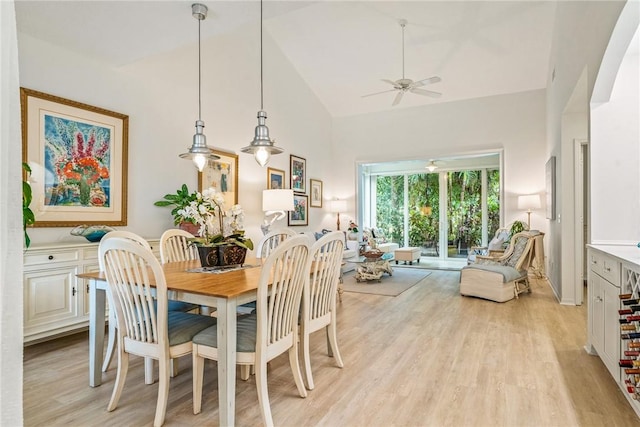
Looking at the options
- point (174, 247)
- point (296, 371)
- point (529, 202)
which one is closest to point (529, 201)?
point (529, 202)

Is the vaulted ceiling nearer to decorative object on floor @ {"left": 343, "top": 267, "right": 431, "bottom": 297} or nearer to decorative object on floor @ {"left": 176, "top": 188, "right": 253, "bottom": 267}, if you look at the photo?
decorative object on floor @ {"left": 176, "top": 188, "right": 253, "bottom": 267}

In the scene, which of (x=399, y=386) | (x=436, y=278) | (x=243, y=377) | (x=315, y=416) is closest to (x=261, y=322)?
(x=315, y=416)

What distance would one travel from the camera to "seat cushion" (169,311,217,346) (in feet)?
6.56

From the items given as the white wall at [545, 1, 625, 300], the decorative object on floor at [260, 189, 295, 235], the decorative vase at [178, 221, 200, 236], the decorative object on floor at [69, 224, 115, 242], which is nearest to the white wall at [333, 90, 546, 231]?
the white wall at [545, 1, 625, 300]

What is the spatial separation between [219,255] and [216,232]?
20cm

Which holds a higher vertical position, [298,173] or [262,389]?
A: [298,173]

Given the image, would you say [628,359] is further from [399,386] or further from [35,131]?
[35,131]

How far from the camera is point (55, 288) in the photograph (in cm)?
300

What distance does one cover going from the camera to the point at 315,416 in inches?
78.3

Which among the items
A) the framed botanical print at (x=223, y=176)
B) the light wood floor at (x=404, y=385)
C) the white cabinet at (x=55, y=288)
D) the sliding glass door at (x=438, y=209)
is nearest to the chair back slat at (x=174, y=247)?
the white cabinet at (x=55, y=288)

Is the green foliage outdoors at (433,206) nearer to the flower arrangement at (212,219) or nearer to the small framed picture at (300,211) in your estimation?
the small framed picture at (300,211)

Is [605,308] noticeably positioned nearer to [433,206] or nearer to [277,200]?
[277,200]

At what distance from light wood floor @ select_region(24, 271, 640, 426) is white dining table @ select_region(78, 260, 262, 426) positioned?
26 cm

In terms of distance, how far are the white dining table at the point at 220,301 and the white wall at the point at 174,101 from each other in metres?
1.48
